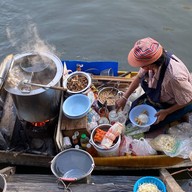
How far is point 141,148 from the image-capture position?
5336 millimetres

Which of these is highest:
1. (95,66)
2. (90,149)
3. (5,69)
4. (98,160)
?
(5,69)

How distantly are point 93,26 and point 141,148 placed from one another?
16.6 feet

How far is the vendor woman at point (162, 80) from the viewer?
4.64m

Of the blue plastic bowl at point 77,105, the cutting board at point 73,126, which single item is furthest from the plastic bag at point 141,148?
the blue plastic bowl at point 77,105

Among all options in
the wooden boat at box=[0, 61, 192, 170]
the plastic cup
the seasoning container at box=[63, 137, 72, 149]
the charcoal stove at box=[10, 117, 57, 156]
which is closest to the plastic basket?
the plastic cup

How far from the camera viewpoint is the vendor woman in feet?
15.2

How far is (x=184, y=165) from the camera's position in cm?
538

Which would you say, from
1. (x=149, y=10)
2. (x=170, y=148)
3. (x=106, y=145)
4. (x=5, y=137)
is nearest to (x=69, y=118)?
(x=106, y=145)

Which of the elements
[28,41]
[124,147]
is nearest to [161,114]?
[124,147]

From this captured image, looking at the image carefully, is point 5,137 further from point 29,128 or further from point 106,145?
point 106,145

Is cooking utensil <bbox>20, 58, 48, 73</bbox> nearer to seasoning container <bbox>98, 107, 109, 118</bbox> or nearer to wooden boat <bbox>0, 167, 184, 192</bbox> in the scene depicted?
seasoning container <bbox>98, 107, 109, 118</bbox>

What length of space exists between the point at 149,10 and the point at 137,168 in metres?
5.73

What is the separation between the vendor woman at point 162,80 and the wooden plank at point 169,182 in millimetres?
788

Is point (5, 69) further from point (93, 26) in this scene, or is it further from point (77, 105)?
point (93, 26)
